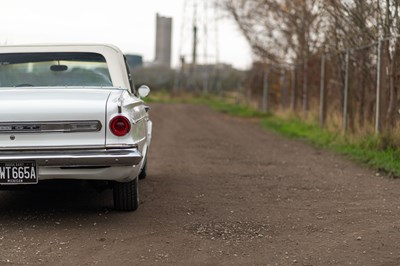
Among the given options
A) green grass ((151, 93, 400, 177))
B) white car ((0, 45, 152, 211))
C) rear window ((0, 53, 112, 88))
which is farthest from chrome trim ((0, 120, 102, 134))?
green grass ((151, 93, 400, 177))

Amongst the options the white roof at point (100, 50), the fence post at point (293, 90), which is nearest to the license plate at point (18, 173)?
the white roof at point (100, 50)

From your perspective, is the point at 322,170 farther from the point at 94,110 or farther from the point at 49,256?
the point at 49,256

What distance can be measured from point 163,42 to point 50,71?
4697cm

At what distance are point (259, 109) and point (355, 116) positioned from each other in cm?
1600

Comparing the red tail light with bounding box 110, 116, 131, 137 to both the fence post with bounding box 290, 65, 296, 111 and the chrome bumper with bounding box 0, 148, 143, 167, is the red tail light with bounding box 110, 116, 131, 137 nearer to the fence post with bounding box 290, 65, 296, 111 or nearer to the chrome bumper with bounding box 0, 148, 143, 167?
the chrome bumper with bounding box 0, 148, 143, 167

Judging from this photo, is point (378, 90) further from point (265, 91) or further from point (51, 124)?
point (265, 91)

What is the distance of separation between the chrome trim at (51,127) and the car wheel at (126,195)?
800 mm

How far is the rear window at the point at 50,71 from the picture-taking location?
24.6 ft

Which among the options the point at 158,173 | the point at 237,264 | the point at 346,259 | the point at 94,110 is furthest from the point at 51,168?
the point at 158,173

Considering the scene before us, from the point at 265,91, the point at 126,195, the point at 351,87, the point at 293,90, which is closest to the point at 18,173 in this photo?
the point at 126,195

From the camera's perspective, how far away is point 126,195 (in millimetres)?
6828

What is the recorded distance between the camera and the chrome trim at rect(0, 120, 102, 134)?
239 inches

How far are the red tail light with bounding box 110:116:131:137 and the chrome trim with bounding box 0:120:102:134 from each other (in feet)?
0.36

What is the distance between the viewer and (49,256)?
17.2ft
